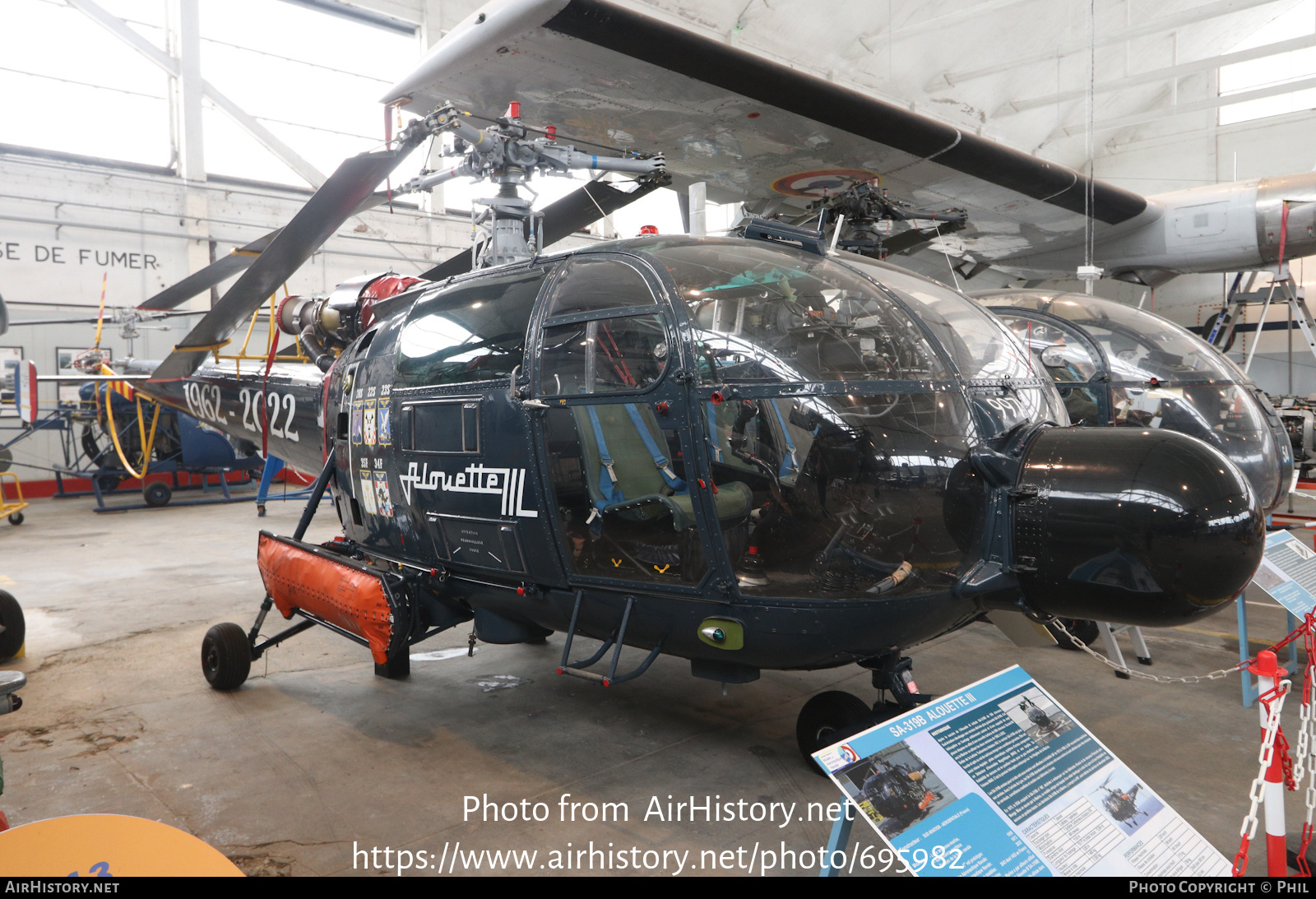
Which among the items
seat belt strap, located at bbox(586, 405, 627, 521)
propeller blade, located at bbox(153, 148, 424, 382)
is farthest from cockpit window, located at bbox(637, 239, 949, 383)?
propeller blade, located at bbox(153, 148, 424, 382)

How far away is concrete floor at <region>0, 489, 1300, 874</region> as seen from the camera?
9.71 ft

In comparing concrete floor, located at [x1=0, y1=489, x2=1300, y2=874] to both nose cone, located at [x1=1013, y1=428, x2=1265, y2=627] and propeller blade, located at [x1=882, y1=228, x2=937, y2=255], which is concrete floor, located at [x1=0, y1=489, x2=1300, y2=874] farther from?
propeller blade, located at [x1=882, y1=228, x2=937, y2=255]

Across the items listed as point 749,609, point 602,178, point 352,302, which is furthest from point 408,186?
point 749,609

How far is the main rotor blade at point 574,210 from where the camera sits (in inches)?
232

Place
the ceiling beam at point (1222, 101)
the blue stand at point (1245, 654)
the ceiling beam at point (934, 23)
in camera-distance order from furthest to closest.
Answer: the ceiling beam at point (1222, 101) → the ceiling beam at point (934, 23) → the blue stand at point (1245, 654)

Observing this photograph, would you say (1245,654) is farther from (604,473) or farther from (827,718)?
(604,473)

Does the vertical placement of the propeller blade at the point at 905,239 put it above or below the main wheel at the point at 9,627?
above

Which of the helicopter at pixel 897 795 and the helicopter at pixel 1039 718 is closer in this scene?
the helicopter at pixel 897 795

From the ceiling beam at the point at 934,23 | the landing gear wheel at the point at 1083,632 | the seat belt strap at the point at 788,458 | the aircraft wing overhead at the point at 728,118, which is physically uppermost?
the ceiling beam at the point at 934,23

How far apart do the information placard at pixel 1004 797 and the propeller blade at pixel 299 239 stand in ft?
12.3

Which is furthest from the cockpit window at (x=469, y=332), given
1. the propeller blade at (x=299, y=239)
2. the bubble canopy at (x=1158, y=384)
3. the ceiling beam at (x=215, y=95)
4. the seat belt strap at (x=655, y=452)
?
the ceiling beam at (x=215, y=95)

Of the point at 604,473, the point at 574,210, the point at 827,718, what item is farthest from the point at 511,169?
the point at 827,718

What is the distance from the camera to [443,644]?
5.37 meters

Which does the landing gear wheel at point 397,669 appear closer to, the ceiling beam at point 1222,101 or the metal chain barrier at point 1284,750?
the metal chain barrier at point 1284,750
